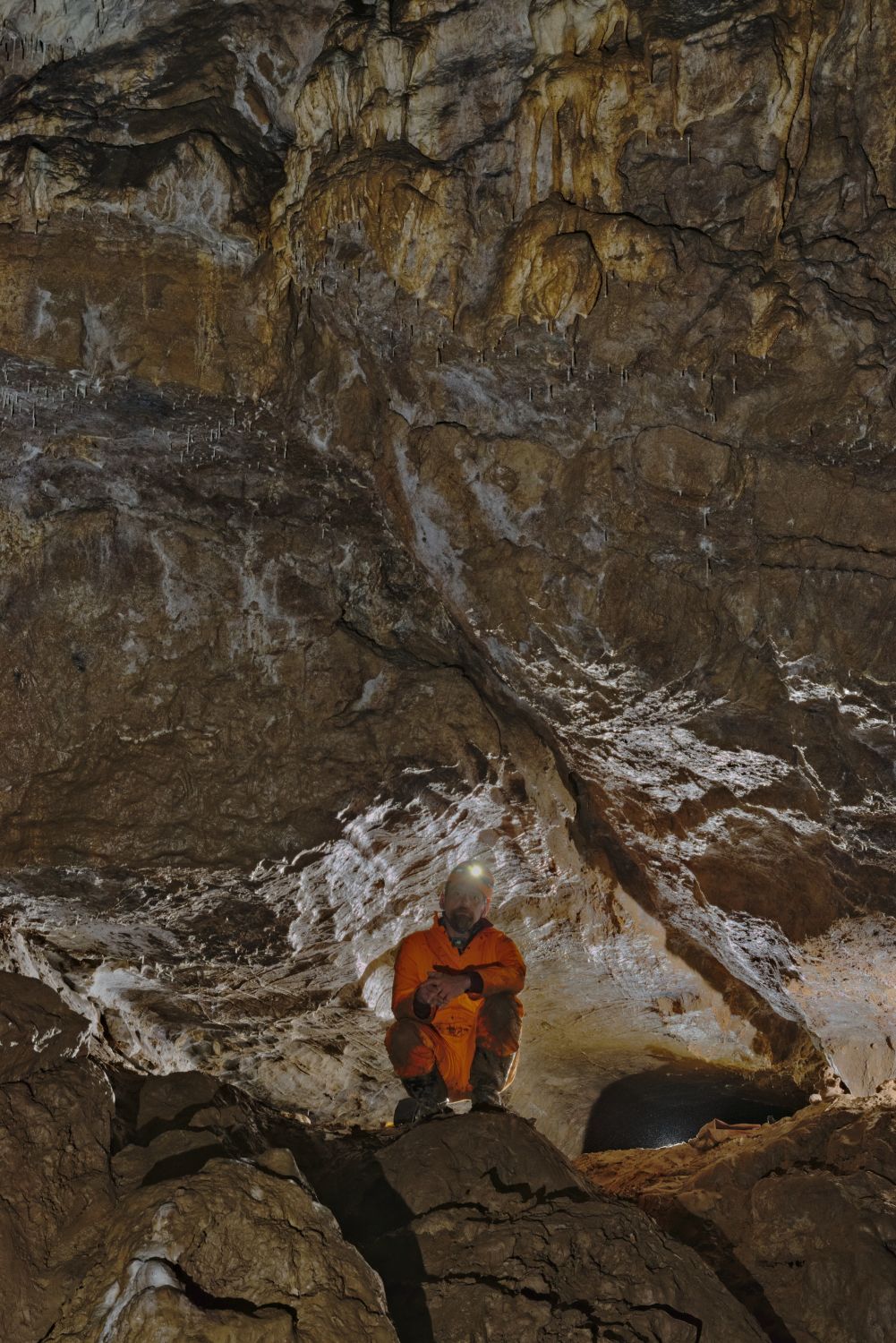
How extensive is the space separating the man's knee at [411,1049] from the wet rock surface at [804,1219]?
121 cm

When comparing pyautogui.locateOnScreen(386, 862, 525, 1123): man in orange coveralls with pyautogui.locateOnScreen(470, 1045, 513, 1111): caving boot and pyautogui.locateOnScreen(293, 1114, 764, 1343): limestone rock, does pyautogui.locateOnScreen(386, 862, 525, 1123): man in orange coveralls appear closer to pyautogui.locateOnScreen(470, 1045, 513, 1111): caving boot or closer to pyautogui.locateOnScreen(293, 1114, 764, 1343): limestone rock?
pyautogui.locateOnScreen(470, 1045, 513, 1111): caving boot

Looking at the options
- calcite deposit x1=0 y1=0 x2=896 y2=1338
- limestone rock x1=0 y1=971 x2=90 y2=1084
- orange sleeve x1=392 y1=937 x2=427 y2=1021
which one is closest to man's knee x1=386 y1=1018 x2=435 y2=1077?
orange sleeve x1=392 y1=937 x2=427 y2=1021

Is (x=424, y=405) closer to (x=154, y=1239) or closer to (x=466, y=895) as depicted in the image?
(x=466, y=895)

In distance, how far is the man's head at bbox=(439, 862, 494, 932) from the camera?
6246 millimetres

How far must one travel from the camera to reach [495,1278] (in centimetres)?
404

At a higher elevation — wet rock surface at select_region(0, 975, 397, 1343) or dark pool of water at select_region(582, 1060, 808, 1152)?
wet rock surface at select_region(0, 975, 397, 1343)

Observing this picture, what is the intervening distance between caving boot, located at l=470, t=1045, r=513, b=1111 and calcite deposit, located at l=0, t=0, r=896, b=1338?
136 cm

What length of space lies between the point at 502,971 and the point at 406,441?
3.12 m

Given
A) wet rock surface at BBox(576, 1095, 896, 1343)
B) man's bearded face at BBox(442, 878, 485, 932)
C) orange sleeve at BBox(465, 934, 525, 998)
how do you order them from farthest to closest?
orange sleeve at BBox(465, 934, 525, 998), man's bearded face at BBox(442, 878, 485, 932), wet rock surface at BBox(576, 1095, 896, 1343)

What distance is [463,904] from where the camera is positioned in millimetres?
6375

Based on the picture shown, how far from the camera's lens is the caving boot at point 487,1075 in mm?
6566

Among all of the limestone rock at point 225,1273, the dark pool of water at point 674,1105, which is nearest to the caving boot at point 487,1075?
the dark pool of water at point 674,1105

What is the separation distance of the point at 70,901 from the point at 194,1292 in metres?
2.40

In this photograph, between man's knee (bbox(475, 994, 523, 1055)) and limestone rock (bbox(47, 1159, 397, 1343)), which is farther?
man's knee (bbox(475, 994, 523, 1055))
